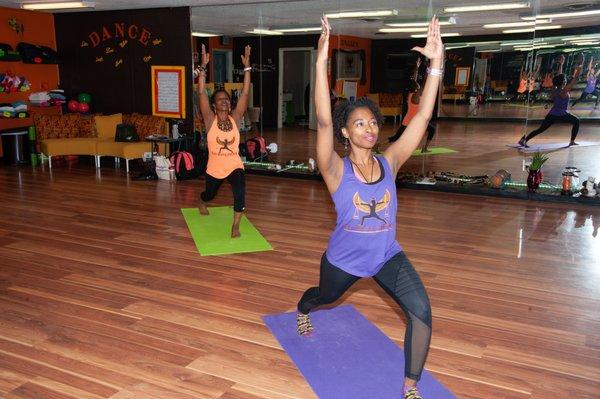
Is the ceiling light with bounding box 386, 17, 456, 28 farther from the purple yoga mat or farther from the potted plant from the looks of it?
the purple yoga mat

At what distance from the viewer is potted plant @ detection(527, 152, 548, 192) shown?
670 cm

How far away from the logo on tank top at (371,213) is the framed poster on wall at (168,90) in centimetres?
701

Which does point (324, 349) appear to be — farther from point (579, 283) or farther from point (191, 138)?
point (191, 138)

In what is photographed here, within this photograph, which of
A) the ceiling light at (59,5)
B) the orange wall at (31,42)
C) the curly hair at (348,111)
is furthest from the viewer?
the orange wall at (31,42)

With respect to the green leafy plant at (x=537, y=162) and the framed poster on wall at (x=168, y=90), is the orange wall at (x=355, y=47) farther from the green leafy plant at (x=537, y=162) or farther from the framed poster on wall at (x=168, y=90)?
the green leafy plant at (x=537, y=162)

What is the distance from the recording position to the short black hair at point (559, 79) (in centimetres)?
670

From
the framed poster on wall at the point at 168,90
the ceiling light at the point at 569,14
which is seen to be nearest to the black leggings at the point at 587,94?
the ceiling light at the point at 569,14

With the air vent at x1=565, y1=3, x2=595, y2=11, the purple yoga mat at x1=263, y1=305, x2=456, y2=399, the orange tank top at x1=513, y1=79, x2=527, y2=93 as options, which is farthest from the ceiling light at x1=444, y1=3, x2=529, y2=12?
the purple yoga mat at x1=263, y1=305, x2=456, y2=399

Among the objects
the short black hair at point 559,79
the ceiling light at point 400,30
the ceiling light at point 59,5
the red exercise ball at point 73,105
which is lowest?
the red exercise ball at point 73,105

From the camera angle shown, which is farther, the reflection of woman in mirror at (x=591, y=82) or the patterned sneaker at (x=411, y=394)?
the reflection of woman in mirror at (x=591, y=82)

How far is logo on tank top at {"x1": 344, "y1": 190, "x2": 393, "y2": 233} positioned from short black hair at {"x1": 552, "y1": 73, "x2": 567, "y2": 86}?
546cm

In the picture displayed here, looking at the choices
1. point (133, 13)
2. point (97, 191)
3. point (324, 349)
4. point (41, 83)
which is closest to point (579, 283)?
point (324, 349)

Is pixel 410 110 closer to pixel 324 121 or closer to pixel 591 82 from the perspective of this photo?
pixel 591 82

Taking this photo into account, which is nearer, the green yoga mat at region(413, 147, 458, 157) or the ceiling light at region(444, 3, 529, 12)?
the ceiling light at region(444, 3, 529, 12)
